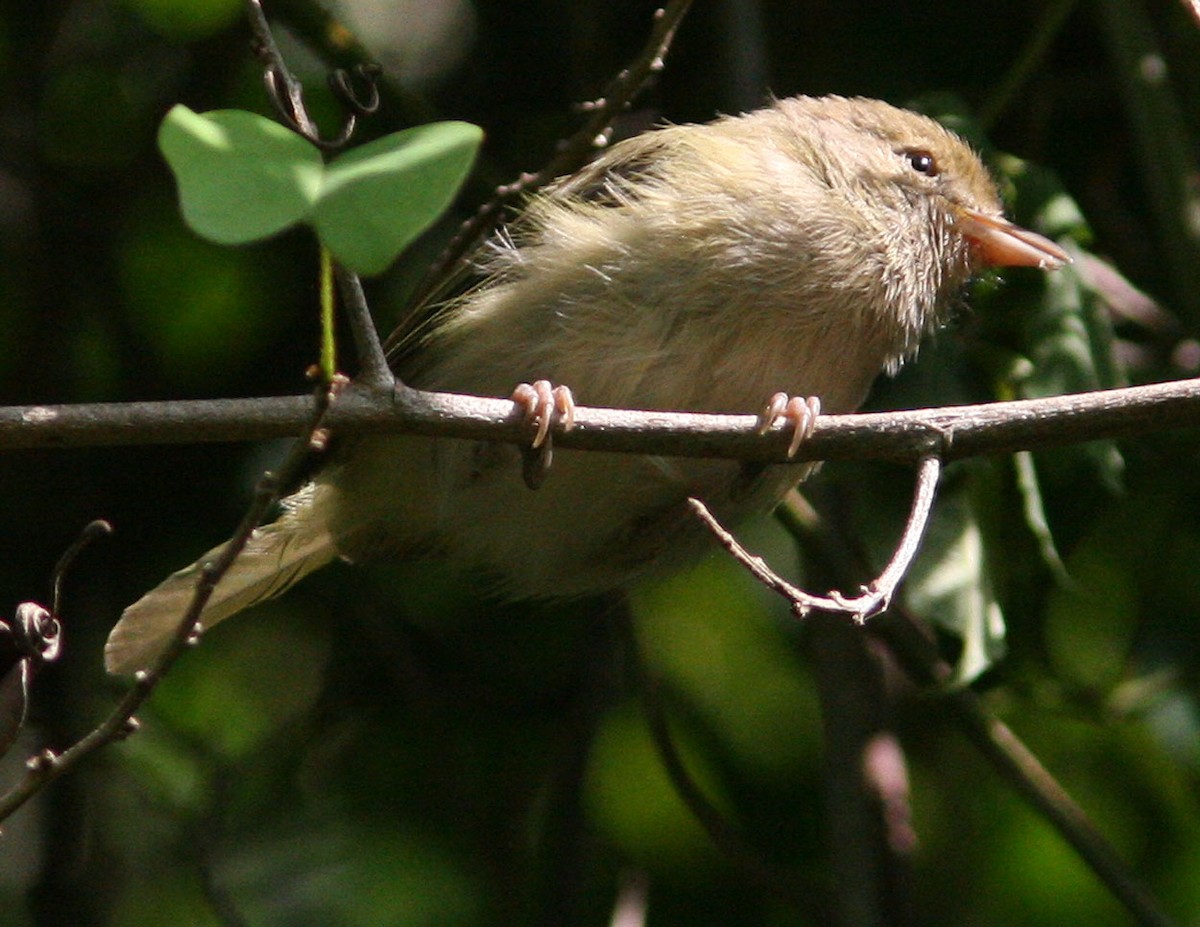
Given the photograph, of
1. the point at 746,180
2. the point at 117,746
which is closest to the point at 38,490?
the point at 117,746

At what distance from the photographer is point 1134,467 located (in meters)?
3.75

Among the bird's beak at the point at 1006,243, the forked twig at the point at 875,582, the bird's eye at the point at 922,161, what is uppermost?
the forked twig at the point at 875,582

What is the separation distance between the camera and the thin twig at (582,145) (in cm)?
282

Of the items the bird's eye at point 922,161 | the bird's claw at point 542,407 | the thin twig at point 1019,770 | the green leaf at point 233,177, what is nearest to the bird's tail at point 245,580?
the bird's claw at point 542,407

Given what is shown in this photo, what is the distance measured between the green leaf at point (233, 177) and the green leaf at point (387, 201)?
4cm

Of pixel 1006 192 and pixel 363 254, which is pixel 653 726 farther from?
pixel 363 254

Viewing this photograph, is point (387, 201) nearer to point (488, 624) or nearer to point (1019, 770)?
point (1019, 770)

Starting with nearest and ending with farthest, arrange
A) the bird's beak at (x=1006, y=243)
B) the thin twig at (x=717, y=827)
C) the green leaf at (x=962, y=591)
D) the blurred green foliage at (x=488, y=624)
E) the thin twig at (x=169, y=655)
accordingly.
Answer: the thin twig at (x=169, y=655) → the green leaf at (x=962, y=591) → the bird's beak at (x=1006, y=243) → the thin twig at (x=717, y=827) → the blurred green foliage at (x=488, y=624)

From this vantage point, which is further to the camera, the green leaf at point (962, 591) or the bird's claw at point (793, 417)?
the green leaf at point (962, 591)

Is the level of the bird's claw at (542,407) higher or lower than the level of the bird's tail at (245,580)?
higher

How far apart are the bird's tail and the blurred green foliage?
0.44 metres

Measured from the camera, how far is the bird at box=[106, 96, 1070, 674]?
3320 millimetres

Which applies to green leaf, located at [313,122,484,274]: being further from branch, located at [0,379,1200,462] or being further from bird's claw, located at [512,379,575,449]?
bird's claw, located at [512,379,575,449]

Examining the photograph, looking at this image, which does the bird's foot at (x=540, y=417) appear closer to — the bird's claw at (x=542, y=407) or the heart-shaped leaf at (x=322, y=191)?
the bird's claw at (x=542, y=407)
